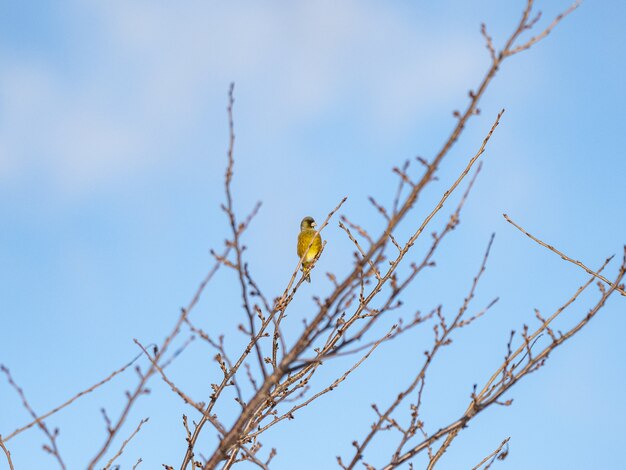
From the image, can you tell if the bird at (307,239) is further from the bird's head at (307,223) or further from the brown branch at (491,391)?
the brown branch at (491,391)

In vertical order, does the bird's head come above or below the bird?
above

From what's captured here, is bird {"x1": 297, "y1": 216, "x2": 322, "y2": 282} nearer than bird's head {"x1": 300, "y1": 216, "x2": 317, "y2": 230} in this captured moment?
Yes

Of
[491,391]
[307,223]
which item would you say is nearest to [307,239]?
[307,223]

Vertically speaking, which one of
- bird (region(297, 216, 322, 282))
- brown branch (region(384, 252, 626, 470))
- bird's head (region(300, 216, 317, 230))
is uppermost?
bird's head (region(300, 216, 317, 230))

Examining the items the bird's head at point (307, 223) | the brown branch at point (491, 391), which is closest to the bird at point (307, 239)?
the bird's head at point (307, 223)

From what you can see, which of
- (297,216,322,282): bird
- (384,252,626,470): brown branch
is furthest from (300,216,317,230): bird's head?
(384,252,626,470): brown branch

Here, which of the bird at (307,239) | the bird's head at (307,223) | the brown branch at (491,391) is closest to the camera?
the brown branch at (491,391)

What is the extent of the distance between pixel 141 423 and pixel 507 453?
231 cm

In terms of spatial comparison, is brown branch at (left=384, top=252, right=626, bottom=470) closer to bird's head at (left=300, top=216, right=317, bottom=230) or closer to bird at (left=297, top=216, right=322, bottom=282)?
bird at (left=297, top=216, right=322, bottom=282)

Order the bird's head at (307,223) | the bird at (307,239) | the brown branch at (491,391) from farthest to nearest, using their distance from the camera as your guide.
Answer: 1. the bird's head at (307,223)
2. the bird at (307,239)
3. the brown branch at (491,391)

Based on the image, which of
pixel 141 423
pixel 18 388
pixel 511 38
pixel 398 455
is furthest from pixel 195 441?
pixel 511 38

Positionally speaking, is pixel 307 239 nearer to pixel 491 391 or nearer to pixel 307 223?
pixel 307 223

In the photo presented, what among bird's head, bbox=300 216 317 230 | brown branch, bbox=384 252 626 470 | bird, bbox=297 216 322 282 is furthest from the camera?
bird's head, bbox=300 216 317 230

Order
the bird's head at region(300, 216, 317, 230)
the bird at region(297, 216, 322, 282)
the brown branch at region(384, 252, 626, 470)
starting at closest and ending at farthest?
1. the brown branch at region(384, 252, 626, 470)
2. the bird at region(297, 216, 322, 282)
3. the bird's head at region(300, 216, 317, 230)
